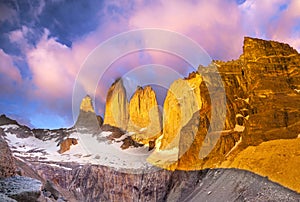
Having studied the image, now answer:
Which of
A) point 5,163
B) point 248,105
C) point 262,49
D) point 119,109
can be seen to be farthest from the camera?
point 119,109

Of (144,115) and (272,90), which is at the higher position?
(144,115)

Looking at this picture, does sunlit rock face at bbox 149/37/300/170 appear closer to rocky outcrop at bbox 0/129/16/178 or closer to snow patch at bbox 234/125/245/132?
snow patch at bbox 234/125/245/132

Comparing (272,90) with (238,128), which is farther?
(238,128)

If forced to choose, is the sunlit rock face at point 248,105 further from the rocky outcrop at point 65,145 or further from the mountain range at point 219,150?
the rocky outcrop at point 65,145

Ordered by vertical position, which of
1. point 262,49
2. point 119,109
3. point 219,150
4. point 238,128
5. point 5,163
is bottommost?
point 5,163

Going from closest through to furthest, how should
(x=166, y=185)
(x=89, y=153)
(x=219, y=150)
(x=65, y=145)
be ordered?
1. (x=219, y=150)
2. (x=166, y=185)
3. (x=89, y=153)
4. (x=65, y=145)

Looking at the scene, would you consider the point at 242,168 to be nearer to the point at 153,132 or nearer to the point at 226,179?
the point at 226,179

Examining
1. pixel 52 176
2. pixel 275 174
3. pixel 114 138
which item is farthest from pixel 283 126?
pixel 114 138

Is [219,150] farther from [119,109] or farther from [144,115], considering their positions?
[119,109]

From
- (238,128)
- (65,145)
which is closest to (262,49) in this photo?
(238,128)
